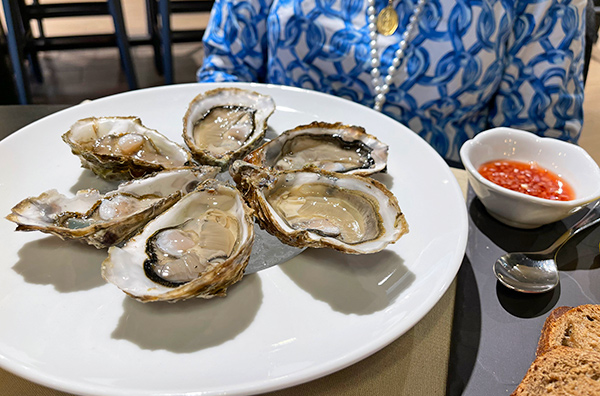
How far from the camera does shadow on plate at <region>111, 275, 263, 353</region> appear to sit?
604 mm

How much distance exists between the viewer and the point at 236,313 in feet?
2.13

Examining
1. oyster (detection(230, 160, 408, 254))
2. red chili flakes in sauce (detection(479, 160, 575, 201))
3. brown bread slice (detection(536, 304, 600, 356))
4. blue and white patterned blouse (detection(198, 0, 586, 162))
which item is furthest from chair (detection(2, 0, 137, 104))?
brown bread slice (detection(536, 304, 600, 356))

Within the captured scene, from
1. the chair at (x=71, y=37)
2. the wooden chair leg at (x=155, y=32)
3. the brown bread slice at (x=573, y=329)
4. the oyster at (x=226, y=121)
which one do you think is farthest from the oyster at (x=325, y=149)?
the wooden chair leg at (x=155, y=32)

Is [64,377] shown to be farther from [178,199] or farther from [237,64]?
[237,64]

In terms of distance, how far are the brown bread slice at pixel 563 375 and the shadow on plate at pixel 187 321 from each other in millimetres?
403

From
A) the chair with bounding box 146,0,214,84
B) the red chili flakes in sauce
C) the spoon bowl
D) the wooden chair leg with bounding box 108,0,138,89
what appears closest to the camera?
the spoon bowl

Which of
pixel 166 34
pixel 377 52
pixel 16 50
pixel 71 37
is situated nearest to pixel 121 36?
pixel 166 34

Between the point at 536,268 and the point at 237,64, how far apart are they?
1074 millimetres

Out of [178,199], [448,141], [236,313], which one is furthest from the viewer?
[448,141]

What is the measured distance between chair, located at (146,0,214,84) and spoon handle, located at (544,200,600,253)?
2.68 metres

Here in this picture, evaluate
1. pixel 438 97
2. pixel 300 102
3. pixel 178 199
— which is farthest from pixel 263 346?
pixel 438 97

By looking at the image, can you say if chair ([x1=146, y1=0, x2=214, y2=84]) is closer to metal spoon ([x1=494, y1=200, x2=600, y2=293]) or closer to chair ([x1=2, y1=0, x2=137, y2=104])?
chair ([x1=2, y1=0, x2=137, y2=104])

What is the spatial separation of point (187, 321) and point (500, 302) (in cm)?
54

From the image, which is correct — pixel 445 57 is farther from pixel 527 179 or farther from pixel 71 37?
pixel 71 37
